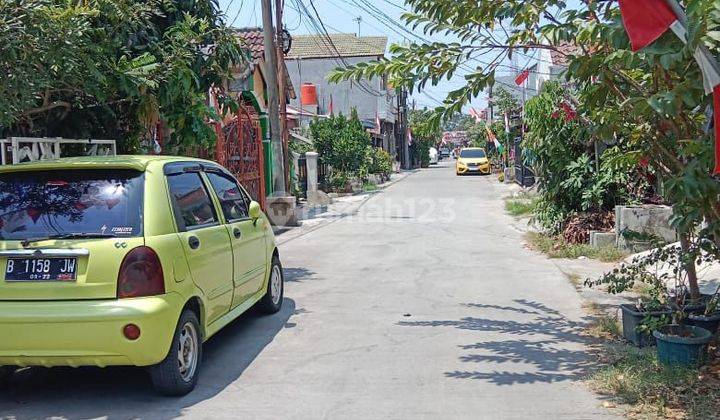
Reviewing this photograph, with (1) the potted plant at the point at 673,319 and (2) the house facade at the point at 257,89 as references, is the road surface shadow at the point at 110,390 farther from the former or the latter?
(2) the house facade at the point at 257,89

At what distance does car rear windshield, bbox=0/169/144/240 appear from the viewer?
4664 millimetres

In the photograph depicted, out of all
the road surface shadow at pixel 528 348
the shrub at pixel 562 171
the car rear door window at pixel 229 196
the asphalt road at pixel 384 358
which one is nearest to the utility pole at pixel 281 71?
the shrub at pixel 562 171

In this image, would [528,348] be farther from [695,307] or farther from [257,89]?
[257,89]

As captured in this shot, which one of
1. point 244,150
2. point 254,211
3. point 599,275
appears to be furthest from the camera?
point 244,150

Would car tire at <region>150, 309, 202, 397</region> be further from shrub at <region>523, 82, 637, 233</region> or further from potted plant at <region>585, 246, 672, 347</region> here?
shrub at <region>523, 82, 637, 233</region>

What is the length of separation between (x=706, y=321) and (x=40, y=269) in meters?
4.95

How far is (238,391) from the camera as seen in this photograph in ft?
16.7

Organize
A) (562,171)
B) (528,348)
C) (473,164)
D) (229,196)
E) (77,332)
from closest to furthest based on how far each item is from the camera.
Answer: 1. (77,332)
2. (528,348)
3. (229,196)
4. (562,171)
5. (473,164)

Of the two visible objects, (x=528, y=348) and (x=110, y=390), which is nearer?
(x=110, y=390)

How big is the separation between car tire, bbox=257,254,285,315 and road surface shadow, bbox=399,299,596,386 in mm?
1412

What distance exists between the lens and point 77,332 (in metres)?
4.41

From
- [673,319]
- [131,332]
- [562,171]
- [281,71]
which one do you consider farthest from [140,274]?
[281,71]

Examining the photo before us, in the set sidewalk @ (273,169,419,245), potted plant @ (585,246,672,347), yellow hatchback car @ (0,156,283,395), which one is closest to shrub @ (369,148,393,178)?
sidewalk @ (273,169,419,245)

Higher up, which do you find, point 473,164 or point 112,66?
point 112,66
